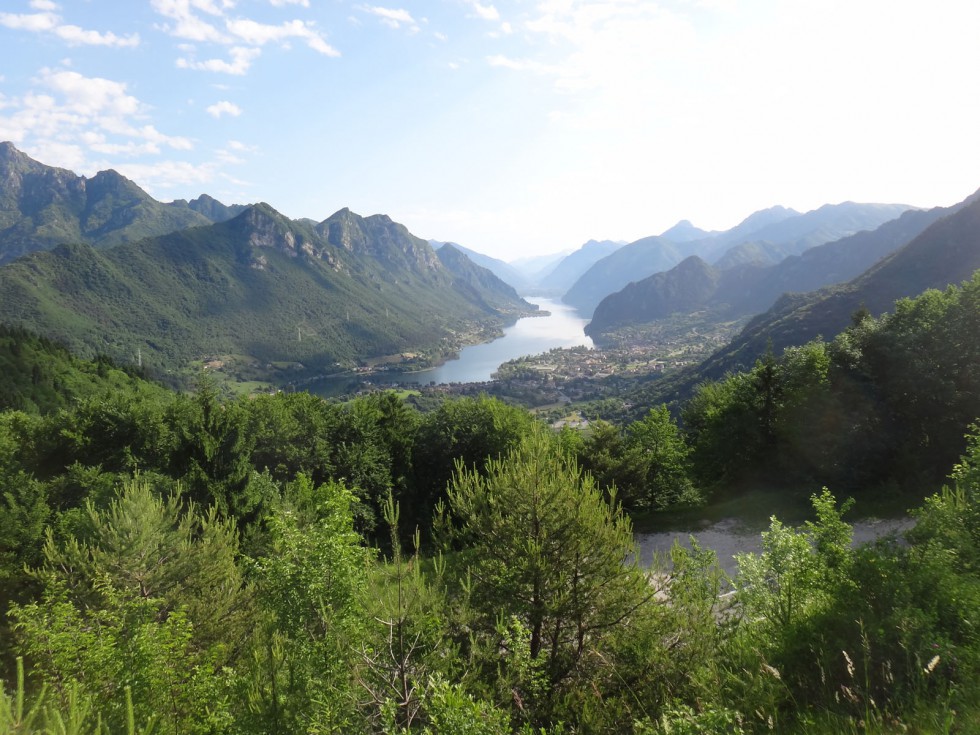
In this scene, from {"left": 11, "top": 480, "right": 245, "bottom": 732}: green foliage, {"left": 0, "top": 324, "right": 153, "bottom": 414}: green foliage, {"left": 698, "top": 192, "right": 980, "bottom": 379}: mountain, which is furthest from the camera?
{"left": 698, "top": 192, "right": 980, "bottom": 379}: mountain

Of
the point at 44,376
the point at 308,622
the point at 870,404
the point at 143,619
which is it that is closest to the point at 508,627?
the point at 308,622

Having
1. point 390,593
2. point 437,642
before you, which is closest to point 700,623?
point 437,642

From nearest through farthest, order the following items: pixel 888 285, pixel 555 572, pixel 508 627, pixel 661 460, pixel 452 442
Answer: pixel 555 572 → pixel 508 627 → pixel 661 460 → pixel 452 442 → pixel 888 285

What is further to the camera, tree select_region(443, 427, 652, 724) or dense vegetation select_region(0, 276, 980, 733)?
tree select_region(443, 427, 652, 724)

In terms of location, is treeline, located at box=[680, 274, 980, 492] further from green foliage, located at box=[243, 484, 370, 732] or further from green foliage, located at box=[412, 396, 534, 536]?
green foliage, located at box=[243, 484, 370, 732]

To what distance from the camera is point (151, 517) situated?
12375 millimetres

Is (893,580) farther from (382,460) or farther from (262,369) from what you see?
(262,369)

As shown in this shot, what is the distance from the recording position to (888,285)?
106 metres

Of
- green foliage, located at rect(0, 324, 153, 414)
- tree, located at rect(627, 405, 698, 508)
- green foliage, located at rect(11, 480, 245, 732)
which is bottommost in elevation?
tree, located at rect(627, 405, 698, 508)

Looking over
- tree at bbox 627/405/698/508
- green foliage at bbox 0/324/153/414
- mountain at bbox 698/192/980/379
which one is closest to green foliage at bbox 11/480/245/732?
tree at bbox 627/405/698/508

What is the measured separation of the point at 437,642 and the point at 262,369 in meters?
183

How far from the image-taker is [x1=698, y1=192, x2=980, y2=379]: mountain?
9806cm

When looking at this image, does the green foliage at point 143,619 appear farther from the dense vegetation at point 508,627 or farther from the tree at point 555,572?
the tree at point 555,572

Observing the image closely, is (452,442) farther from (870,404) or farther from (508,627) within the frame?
(870,404)
